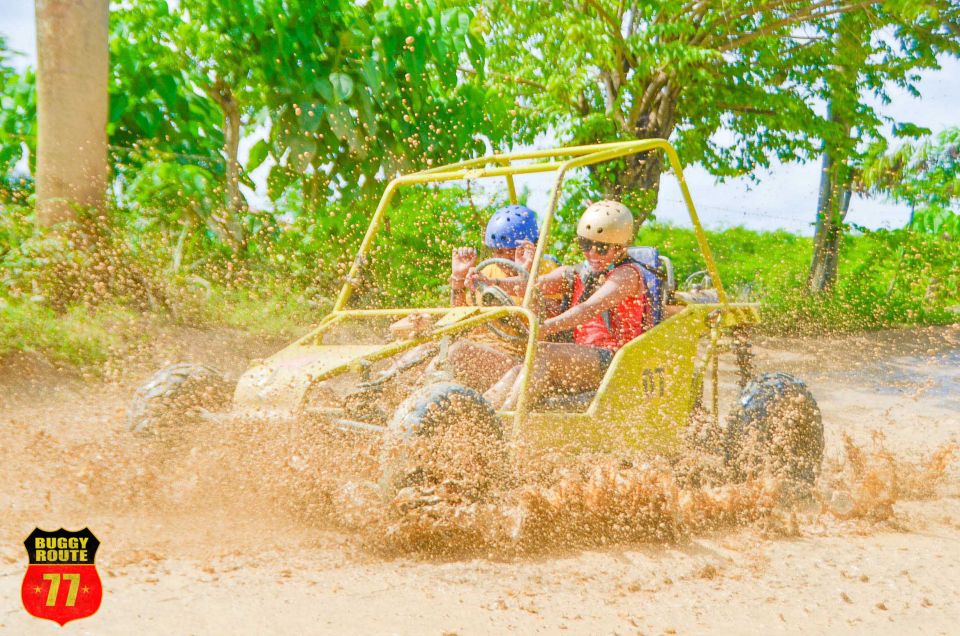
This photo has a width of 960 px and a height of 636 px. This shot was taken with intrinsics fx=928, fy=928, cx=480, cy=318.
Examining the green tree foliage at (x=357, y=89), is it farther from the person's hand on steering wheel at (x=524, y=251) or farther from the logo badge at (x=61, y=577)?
the logo badge at (x=61, y=577)

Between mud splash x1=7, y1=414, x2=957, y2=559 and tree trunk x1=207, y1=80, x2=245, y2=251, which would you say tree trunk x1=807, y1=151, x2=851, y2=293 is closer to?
tree trunk x1=207, y1=80, x2=245, y2=251

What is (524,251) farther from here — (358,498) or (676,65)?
(676,65)

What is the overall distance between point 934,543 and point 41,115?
7.40 metres

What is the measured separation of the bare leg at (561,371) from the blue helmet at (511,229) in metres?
0.75

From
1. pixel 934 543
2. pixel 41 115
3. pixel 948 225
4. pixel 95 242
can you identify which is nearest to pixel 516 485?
pixel 934 543

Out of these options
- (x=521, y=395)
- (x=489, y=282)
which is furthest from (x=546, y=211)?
(x=521, y=395)

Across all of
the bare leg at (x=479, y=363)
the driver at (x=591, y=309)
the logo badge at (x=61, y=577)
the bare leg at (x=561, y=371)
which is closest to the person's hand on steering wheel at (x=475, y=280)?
the driver at (x=591, y=309)

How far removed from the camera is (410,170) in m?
9.85

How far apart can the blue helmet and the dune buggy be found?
0.31m

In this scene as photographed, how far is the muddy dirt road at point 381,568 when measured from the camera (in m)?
3.10

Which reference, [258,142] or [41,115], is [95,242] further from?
[258,142]

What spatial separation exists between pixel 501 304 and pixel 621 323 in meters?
0.73

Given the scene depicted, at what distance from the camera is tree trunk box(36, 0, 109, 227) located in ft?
25.5

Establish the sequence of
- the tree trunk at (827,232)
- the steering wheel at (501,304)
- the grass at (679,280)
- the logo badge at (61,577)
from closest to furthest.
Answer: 1. the logo badge at (61,577)
2. the steering wheel at (501,304)
3. the grass at (679,280)
4. the tree trunk at (827,232)
